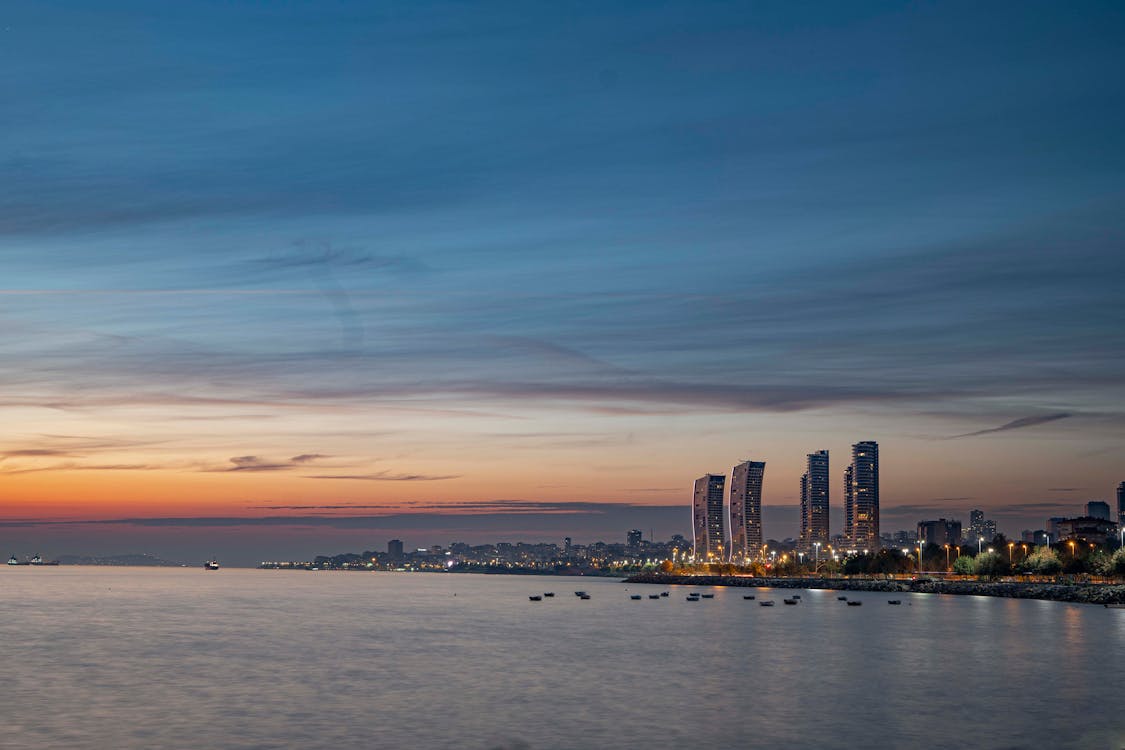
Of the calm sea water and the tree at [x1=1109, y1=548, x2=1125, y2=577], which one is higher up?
the tree at [x1=1109, y1=548, x2=1125, y2=577]

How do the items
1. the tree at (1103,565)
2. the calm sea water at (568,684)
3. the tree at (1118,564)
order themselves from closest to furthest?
1. the calm sea water at (568,684)
2. the tree at (1118,564)
3. the tree at (1103,565)

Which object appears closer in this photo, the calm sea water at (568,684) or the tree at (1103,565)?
the calm sea water at (568,684)

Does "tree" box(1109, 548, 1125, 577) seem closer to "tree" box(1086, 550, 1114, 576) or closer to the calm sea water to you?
"tree" box(1086, 550, 1114, 576)

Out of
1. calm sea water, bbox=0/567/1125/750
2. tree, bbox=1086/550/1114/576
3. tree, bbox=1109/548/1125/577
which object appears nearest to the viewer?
calm sea water, bbox=0/567/1125/750

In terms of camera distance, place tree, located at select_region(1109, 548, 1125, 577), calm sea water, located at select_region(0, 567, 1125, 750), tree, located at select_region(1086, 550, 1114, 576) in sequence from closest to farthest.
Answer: calm sea water, located at select_region(0, 567, 1125, 750) → tree, located at select_region(1109, 548, 1125, 577) → tree, located at select_region(1086, 550, 1114, 576)

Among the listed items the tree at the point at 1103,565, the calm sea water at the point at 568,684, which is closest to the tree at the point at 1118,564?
the tree at the point at 1103,565

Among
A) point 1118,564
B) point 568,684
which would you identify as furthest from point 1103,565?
point 568,684

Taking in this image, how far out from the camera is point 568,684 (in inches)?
2736

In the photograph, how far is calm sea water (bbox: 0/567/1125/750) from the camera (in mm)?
50250

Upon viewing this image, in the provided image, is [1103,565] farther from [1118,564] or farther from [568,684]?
[568,684]

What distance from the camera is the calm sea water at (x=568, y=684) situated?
50.2 m

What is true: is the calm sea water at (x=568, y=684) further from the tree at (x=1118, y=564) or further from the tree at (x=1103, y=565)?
the tree at (x=1103, y=565)

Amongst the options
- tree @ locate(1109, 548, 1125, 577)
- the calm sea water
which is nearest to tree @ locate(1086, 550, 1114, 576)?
tree @ locate(1109, 548, 1125, 577)

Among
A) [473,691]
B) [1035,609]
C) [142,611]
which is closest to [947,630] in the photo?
[1035,609]
